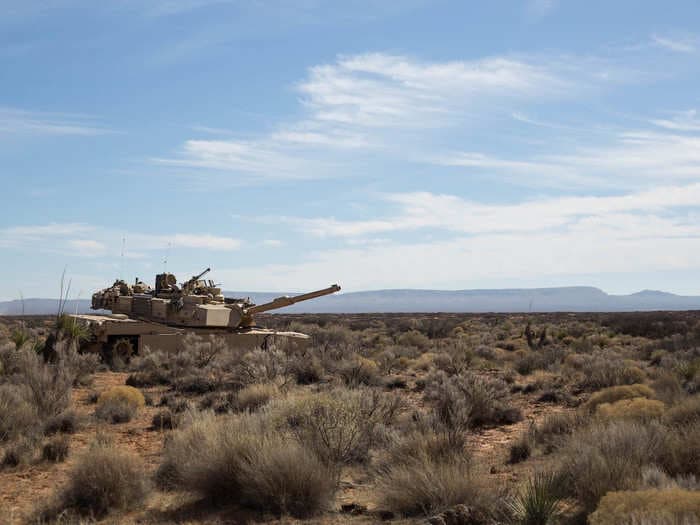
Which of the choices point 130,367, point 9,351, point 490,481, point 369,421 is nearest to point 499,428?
point 369,421

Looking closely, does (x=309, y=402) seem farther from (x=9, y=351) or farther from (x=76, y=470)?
(x=9, y=351)

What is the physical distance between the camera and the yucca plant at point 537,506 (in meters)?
5.70

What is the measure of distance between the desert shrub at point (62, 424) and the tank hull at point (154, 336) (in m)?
9.74

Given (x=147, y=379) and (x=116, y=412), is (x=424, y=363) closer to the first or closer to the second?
(x=147, y=379)

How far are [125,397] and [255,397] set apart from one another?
9.39 feet

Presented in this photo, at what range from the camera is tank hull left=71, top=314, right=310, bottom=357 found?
69.1 ft

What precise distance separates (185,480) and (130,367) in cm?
1290

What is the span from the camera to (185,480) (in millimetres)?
7430

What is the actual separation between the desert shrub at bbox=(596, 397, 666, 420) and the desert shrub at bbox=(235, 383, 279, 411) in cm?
578

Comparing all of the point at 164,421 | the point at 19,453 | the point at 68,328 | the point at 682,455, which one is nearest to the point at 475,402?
the point at 682,455

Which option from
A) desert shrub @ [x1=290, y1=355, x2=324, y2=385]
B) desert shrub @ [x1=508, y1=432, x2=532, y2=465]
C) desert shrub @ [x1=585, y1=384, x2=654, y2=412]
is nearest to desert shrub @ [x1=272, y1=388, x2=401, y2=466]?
desert shrub @ [x1=508, y1=432, x2=532, y2=465]

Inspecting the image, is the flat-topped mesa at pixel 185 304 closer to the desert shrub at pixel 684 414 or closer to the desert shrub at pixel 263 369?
the desert shrub at pixel 263 369

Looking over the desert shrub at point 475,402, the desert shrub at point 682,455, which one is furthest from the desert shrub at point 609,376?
the desert shrub at point 682,455

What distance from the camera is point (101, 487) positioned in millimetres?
7145
